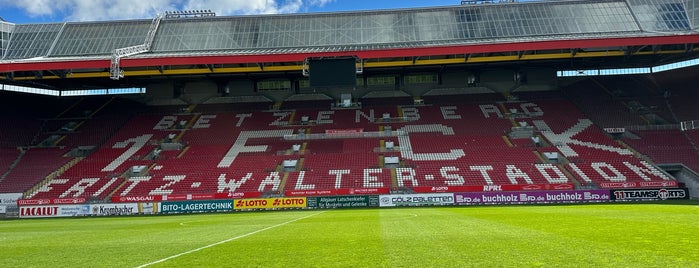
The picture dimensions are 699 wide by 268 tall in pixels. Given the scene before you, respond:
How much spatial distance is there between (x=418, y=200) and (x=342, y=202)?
5.30 m

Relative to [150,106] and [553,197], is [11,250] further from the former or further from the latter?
[150,106]

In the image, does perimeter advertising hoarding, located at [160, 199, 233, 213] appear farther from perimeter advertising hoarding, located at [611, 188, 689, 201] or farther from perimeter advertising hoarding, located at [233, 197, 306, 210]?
perimeter advertising hoarding, located at [611, 188, 689, 201]

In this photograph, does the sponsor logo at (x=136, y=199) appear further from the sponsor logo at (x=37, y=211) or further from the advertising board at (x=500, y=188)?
the advertising board at (x=500, y=188)

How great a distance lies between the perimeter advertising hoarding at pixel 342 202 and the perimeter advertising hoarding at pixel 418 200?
710 mm

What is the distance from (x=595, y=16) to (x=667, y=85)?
11348 millimetres

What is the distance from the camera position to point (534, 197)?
1246 inches

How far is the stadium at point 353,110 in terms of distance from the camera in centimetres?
3403

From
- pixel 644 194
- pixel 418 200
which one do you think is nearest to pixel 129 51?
pixel 418 200

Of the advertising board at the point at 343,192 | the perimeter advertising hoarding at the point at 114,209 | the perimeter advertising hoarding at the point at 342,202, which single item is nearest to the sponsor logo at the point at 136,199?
the perimeter advertising hoarding at the point at 114,209

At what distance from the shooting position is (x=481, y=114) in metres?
47.1

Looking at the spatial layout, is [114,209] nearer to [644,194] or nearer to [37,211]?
[37,211]

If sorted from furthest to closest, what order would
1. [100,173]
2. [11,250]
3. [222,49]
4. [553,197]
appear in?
[222,49], [100,173], [553,197], [11,250]

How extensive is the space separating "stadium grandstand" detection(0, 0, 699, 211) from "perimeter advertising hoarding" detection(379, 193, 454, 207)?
3.01 ft

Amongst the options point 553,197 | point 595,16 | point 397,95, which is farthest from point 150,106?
point 595,16
